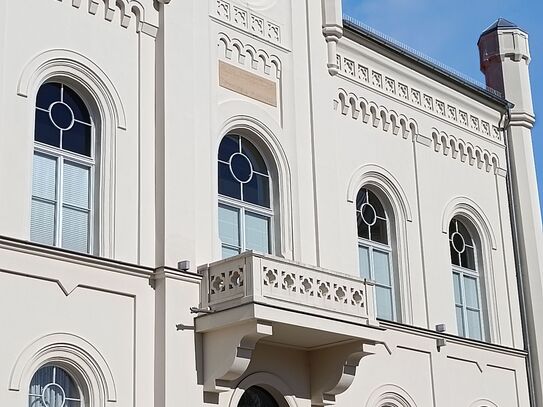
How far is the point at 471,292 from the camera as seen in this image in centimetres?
2109

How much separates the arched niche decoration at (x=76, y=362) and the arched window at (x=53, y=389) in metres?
0.10

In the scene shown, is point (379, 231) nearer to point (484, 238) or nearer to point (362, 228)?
point (362, 228)

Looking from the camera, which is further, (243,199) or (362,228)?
(362,228)

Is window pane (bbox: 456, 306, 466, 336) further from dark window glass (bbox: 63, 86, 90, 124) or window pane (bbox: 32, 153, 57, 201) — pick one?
window pane (bbox: 32, 153, 57, 201)

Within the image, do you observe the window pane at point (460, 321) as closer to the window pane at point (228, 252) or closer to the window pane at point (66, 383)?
the window pane at point (228, 252)

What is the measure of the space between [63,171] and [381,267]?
23.8 feet

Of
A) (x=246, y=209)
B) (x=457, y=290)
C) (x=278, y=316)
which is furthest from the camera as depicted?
(x=457, y=290)

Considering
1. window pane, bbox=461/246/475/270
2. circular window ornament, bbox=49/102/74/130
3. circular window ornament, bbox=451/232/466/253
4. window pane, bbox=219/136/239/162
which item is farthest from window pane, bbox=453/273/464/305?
circular window ornament, bbox=49/102/74/130

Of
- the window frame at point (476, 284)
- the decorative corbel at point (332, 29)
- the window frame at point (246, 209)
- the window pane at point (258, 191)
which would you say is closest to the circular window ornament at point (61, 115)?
the window frame at point (246, 209)

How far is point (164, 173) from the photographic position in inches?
584

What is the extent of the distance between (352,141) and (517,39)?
6.90m

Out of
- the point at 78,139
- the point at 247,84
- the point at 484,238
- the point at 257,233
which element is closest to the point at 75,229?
the point at 78,139

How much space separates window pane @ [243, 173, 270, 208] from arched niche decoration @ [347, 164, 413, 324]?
2154 mm

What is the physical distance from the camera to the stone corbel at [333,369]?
51.6 feet
